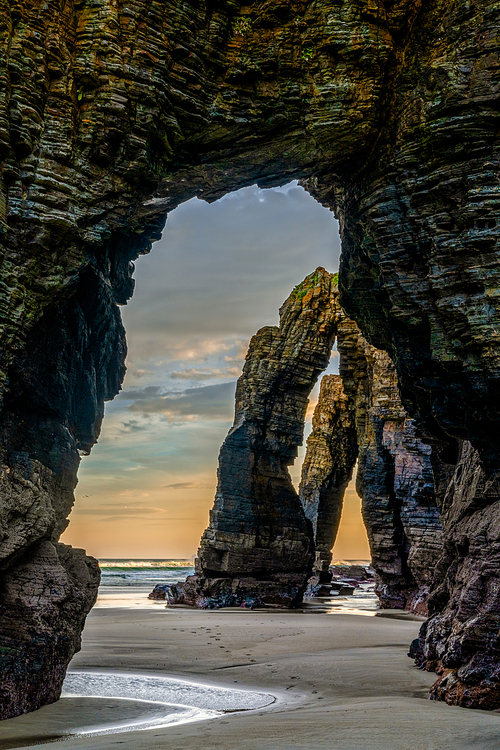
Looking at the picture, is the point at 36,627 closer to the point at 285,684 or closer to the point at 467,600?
the point at 285,684

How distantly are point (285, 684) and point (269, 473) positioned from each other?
20.4 m

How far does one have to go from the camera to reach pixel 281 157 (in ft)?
39.5

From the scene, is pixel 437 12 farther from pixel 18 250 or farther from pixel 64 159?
pixel 18 250

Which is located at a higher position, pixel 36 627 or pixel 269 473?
pixel 269 473

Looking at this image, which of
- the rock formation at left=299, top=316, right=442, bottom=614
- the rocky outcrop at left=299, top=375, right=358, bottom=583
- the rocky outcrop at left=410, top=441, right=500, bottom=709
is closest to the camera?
the rocky outcrop at left=410, top=441, right=500, bottom=709

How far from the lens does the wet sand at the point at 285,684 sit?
19.8 ft

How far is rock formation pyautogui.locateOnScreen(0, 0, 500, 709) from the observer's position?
950 cm

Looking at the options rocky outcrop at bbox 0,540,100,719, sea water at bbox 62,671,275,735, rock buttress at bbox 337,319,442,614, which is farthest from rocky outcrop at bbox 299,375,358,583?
rocky outcrop at bbox 0,540,100,719

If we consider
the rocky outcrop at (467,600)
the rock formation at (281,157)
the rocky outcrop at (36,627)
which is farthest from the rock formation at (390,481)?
the rocky outcrop at (36,627)

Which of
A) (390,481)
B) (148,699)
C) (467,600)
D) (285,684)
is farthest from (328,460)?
(148,699)

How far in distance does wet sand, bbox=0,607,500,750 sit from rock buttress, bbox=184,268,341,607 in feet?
23.2

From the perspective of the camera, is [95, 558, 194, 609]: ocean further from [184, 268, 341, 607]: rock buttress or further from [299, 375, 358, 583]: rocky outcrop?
[299, 375, 358, 583]: rocky outcrop

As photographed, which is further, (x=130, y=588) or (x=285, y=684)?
(x=130, y=588)

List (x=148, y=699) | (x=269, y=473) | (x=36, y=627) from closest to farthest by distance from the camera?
(x=36, y=627), (x=148, y=699), (x=269, y=473)
